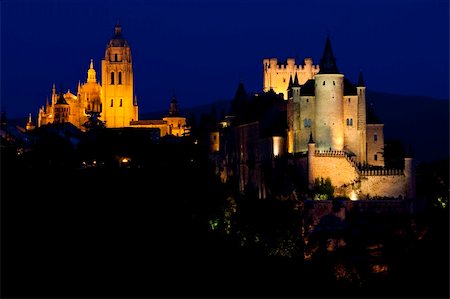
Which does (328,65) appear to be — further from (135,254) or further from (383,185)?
(135,254)

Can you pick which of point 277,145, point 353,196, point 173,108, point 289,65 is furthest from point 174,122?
point 353,196

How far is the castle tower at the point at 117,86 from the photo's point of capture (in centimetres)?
12694

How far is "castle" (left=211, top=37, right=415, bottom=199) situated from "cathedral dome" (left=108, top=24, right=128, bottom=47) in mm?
56395

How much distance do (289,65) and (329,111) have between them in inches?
985

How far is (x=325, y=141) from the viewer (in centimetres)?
6638

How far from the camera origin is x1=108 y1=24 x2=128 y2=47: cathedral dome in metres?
129

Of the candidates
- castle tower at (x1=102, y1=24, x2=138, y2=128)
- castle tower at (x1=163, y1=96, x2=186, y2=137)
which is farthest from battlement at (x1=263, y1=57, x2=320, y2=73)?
castle tower at (x1=102, y1=24, x2=138, y2=128)

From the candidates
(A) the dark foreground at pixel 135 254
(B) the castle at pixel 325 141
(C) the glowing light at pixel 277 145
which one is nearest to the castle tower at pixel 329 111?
(B) the castle at pixel 325 141

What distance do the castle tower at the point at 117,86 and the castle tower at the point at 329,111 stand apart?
202ft

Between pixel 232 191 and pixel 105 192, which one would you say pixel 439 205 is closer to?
pixel 232 191

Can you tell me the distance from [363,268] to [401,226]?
2.99m

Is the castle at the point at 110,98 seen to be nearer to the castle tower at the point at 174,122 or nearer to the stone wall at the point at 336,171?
the castle tower at the point at 174,122

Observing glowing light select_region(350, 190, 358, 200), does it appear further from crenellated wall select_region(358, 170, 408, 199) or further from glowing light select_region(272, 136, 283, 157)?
glowing light select_region(272, 136, 283, 157)

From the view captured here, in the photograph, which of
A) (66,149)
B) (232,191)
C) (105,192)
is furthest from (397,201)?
(66,149)
